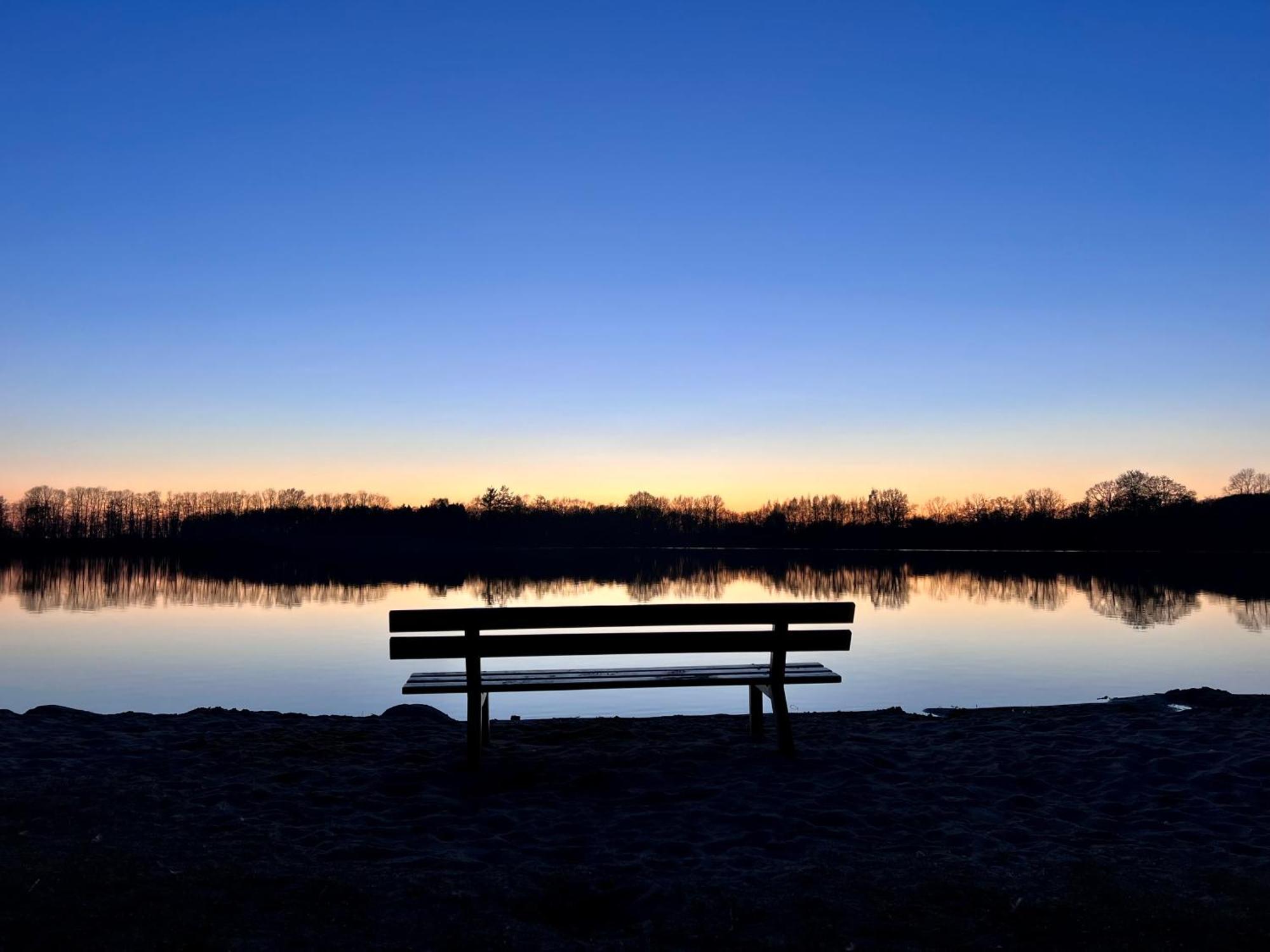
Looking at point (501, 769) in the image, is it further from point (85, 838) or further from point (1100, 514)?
point (1100, 514)

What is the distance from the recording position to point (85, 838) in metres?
4.31

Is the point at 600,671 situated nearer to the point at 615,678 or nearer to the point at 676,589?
the point at 615,678

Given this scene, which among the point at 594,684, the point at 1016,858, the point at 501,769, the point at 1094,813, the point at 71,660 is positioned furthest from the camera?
the point at 71,660

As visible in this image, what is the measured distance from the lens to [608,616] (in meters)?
6.07

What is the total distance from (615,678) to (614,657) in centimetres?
585

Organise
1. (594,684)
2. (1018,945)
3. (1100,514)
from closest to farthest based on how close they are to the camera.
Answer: (1018,945), (594,684), (1100,514)

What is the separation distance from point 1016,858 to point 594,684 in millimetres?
3037

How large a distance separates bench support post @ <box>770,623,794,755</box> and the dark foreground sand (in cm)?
16

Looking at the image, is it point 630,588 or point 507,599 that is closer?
point 507,599

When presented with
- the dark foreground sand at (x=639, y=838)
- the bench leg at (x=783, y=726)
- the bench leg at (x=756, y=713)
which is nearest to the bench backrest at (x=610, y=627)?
the bench leg at (x=783, y=726)

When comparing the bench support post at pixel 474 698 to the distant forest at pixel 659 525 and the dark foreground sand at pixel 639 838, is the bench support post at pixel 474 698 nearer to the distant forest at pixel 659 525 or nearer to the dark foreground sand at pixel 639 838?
the dark foreground sand at pixel 639 838

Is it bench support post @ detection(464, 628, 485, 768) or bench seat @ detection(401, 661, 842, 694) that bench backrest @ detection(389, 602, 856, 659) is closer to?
bench support post @ detection(464, 628, 485, 768)

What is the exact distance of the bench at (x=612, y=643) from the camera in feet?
19.5

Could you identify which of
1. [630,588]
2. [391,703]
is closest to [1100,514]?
[630,588]
